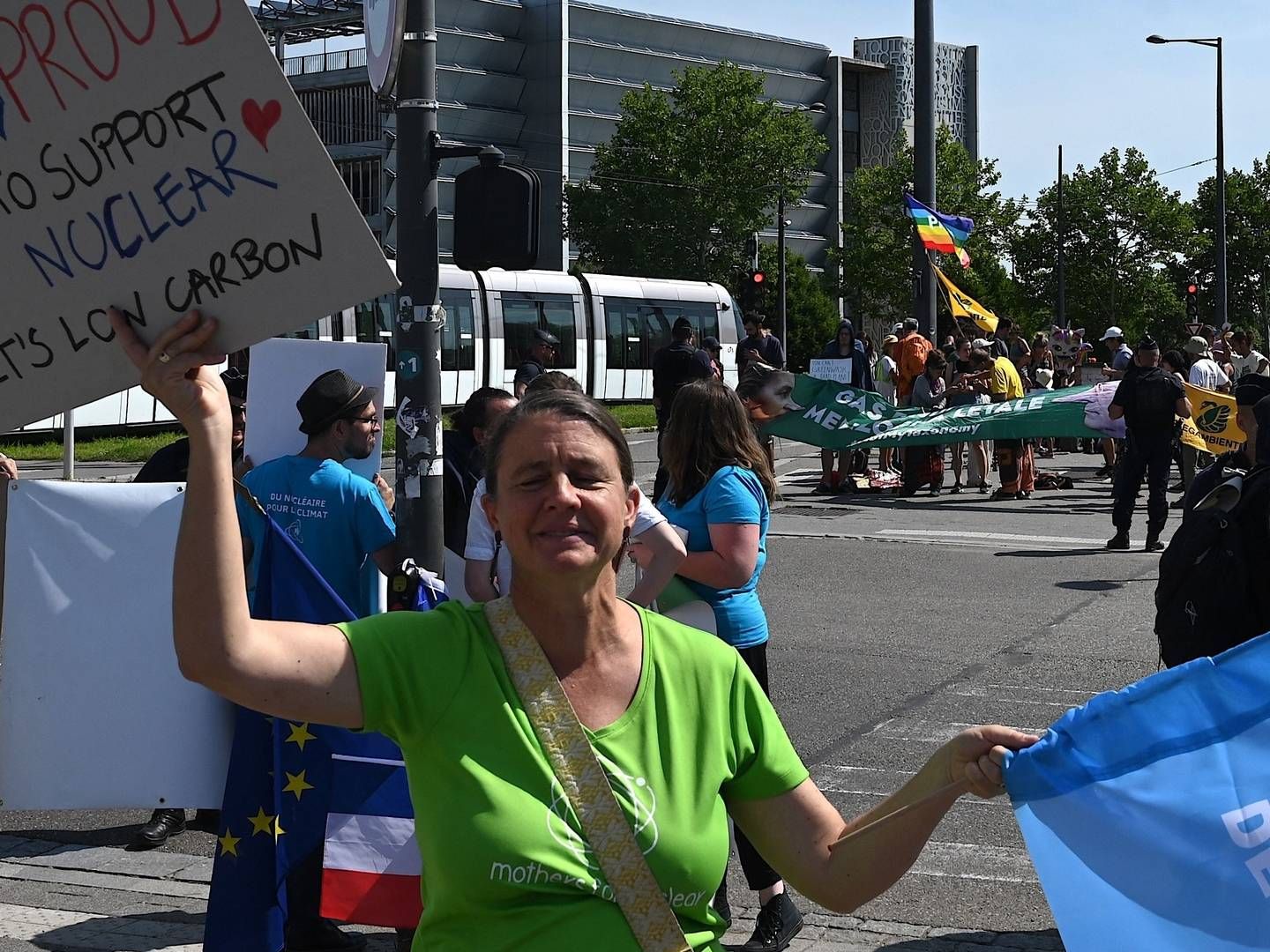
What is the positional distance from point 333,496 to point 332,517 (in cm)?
7

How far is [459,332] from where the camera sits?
A: 35.2m

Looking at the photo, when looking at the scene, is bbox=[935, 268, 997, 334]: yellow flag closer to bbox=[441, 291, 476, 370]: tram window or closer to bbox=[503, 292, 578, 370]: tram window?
bbox=[503, 292, 578, 370]: tram window

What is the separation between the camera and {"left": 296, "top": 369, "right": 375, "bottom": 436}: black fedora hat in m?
6.08

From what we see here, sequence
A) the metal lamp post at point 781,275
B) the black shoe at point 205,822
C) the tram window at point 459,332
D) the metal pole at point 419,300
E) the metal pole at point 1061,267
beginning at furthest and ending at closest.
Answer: the metal lamp post at point 781,275
the metal pole at point 1061,267
the tram window at point 459,332
the metal pole at point 419,300
the black shoe at point 205,822

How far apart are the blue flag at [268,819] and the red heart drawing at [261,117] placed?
2392mm

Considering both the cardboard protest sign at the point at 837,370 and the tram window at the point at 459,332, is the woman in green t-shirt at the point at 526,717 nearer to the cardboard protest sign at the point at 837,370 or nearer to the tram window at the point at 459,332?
the cardboard protest sign at the point at 837,370

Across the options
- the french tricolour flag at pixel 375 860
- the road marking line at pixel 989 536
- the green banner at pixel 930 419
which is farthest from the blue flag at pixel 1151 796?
the green banner at pixel 930 419

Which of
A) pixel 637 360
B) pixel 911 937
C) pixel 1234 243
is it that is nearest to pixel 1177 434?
pixel 911 937

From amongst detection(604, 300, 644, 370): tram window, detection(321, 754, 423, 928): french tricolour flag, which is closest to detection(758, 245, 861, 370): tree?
detection(604, 300, 644, 370): tram window

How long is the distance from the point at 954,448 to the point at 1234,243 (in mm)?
54733

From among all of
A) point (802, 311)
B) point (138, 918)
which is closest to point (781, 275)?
point (802, 311)

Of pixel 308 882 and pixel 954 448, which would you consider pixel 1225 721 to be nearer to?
pixel 308 882

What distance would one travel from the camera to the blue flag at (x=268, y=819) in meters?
4.64

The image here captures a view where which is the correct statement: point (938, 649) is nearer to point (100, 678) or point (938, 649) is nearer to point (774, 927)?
point (774, 927)
